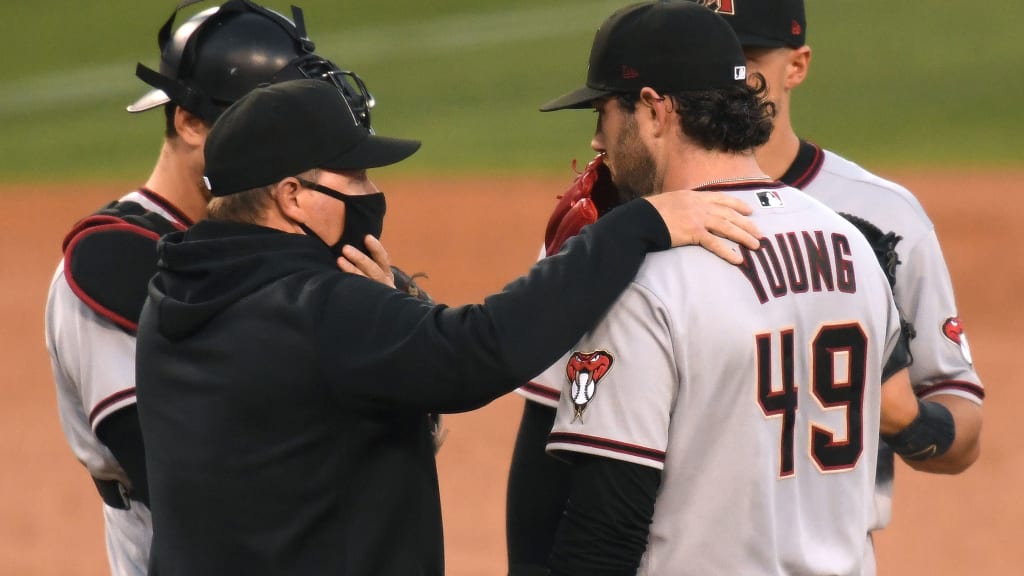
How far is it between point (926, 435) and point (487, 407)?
6.51 m

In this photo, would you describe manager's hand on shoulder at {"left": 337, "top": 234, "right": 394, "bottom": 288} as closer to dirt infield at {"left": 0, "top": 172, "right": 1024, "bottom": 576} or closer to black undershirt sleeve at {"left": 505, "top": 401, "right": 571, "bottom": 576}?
black undershirt sleeve at {"left": 505, "top": 401, "right": 571, "bottom": 576}

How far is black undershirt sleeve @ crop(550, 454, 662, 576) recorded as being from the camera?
8.15 feet

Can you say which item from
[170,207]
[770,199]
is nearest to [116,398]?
[170,207]

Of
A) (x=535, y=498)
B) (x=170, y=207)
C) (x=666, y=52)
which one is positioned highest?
(x=666, y=52)

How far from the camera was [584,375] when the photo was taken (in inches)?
100

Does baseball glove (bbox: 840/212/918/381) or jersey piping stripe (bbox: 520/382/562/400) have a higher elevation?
baseball glove (bbox: 840/212/918/381)

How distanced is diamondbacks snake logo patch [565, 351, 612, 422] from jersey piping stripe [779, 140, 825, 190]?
1.23m

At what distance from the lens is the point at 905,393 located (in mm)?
3016

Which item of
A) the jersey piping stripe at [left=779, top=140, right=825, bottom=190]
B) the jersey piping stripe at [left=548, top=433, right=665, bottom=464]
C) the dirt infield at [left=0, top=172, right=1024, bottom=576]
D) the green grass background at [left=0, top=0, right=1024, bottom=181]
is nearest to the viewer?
the jersey piping stripe at [left=548, top=433, right=665, bottom=464]

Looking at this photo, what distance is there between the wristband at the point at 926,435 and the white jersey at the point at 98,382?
1.78 meters

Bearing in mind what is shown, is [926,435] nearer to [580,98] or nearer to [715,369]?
[715,369]

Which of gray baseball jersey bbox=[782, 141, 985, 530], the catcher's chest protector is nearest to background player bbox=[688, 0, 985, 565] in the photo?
gray baseball jersey bbox=[782, 141, 985, 530]

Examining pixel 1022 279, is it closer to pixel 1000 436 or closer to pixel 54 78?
pixel 1000 436

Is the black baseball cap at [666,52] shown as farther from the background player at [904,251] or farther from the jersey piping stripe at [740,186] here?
the background player at [904,251]
